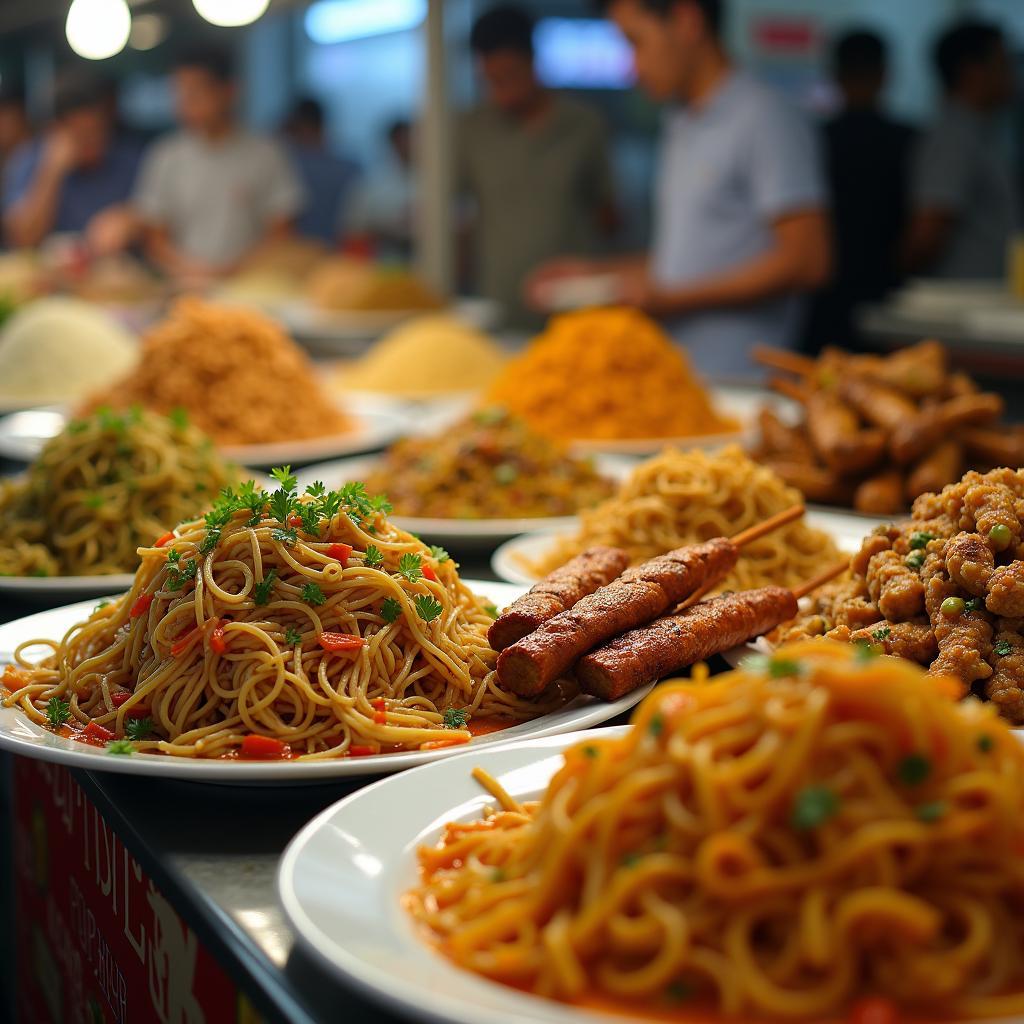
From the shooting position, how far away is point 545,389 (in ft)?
13.1

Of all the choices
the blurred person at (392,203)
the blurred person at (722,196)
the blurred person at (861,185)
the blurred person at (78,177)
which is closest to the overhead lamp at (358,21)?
the blurred person at (392,203)

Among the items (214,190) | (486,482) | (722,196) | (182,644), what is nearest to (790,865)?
(182,644)

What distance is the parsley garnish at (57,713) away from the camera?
174 centimetres

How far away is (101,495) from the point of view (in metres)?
2.63

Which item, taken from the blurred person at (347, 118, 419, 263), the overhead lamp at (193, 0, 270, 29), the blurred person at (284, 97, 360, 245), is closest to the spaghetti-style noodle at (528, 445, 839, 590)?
the overhead lamp at (193, 0, 270, 29)

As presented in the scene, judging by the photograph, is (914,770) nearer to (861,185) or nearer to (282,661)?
(282,661)

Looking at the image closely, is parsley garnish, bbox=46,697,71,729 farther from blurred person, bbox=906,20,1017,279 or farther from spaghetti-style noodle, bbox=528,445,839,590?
blurred person, bbox=906,20,1017,279

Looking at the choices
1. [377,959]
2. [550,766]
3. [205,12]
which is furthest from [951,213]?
[377,959]

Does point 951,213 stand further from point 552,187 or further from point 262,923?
point 262,923

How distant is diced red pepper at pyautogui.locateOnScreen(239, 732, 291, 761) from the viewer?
5.34 feet

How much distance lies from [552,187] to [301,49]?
30.1 ft

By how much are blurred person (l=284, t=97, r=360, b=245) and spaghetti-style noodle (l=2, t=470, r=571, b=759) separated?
1024 cm

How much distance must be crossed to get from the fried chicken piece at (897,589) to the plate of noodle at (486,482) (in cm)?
104

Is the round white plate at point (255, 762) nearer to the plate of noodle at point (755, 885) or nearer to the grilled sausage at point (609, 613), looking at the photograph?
the grilled sausage at point (609, 613)
